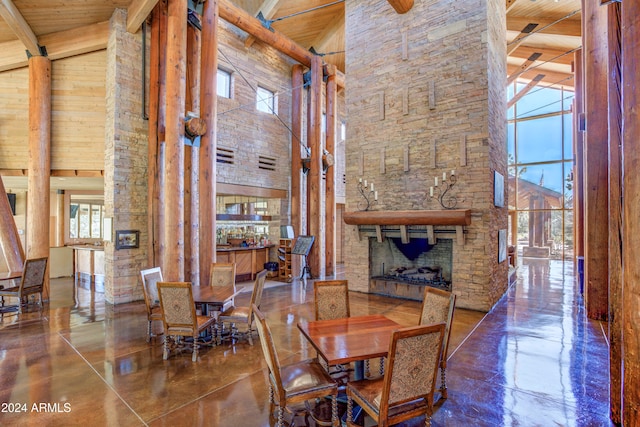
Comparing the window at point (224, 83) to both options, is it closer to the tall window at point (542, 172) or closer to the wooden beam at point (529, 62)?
the wooden beam at point (529, 62)

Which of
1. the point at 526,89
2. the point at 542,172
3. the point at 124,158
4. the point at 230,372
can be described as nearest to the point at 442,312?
the point at 230,372

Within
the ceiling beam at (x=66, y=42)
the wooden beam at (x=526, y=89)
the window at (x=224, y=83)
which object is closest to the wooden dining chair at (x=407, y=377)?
the window at (x=224, y=83)

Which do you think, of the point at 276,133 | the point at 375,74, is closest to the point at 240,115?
the point at 276,133

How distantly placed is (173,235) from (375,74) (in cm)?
535

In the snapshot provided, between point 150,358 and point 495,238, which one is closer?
point 150,358

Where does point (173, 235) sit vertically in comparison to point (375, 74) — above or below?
below

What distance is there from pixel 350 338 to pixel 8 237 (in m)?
6.98

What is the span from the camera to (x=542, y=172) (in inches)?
554

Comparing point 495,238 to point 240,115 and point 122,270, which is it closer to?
point 240,115

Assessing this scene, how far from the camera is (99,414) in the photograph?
2.57 meters

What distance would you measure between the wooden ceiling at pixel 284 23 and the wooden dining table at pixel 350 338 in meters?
5.52

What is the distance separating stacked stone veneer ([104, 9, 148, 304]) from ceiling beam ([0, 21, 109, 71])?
38cm

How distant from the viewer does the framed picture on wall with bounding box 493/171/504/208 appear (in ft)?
19.3

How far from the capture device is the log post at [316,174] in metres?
9.00
